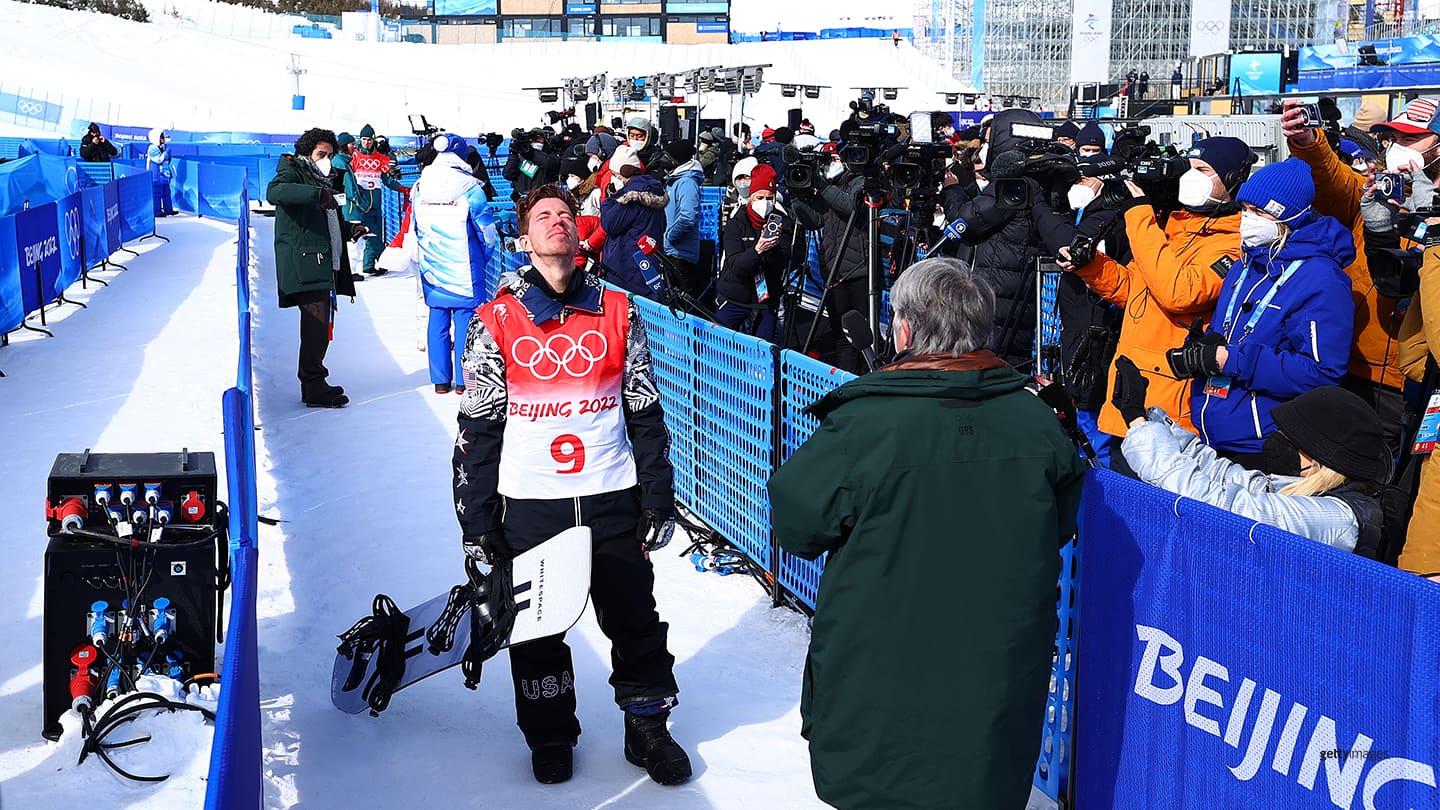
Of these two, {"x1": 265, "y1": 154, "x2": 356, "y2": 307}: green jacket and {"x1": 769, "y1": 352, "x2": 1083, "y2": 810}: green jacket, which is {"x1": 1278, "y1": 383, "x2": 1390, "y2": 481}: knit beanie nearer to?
{"x1": 769, "y1": 352, "x2": 1083, "y2": 810}: green jacket

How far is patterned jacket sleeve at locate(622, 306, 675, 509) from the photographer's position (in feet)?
13.8

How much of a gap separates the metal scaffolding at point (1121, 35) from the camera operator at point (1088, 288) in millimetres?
57296

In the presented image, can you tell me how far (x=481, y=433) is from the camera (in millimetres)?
4191

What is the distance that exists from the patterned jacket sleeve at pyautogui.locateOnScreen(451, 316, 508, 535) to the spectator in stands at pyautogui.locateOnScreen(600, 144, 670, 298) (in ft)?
15.7

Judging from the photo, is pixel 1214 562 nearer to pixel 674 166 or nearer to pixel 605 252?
pixel 605 252

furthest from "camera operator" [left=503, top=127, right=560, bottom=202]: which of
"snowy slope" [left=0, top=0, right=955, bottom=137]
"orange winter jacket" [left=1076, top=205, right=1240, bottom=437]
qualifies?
"snowy slope" [left=0, top=0, right=955, bottom=137]

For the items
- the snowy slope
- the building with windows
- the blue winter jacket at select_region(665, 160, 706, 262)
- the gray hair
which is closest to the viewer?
the gray hair

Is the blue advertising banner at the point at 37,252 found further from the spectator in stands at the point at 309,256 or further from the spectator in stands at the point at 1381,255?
the spectator in stands at the point at 1381,255

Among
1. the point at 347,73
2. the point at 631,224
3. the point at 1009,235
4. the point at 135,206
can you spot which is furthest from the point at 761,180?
the point at 347,73

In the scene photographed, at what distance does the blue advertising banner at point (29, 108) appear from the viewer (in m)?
47.1

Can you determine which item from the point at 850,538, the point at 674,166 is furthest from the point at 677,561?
the point at 674,166

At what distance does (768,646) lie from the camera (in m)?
5.52

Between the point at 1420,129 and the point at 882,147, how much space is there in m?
4.15

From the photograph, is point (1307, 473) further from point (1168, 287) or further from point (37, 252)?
point (37, 252)
